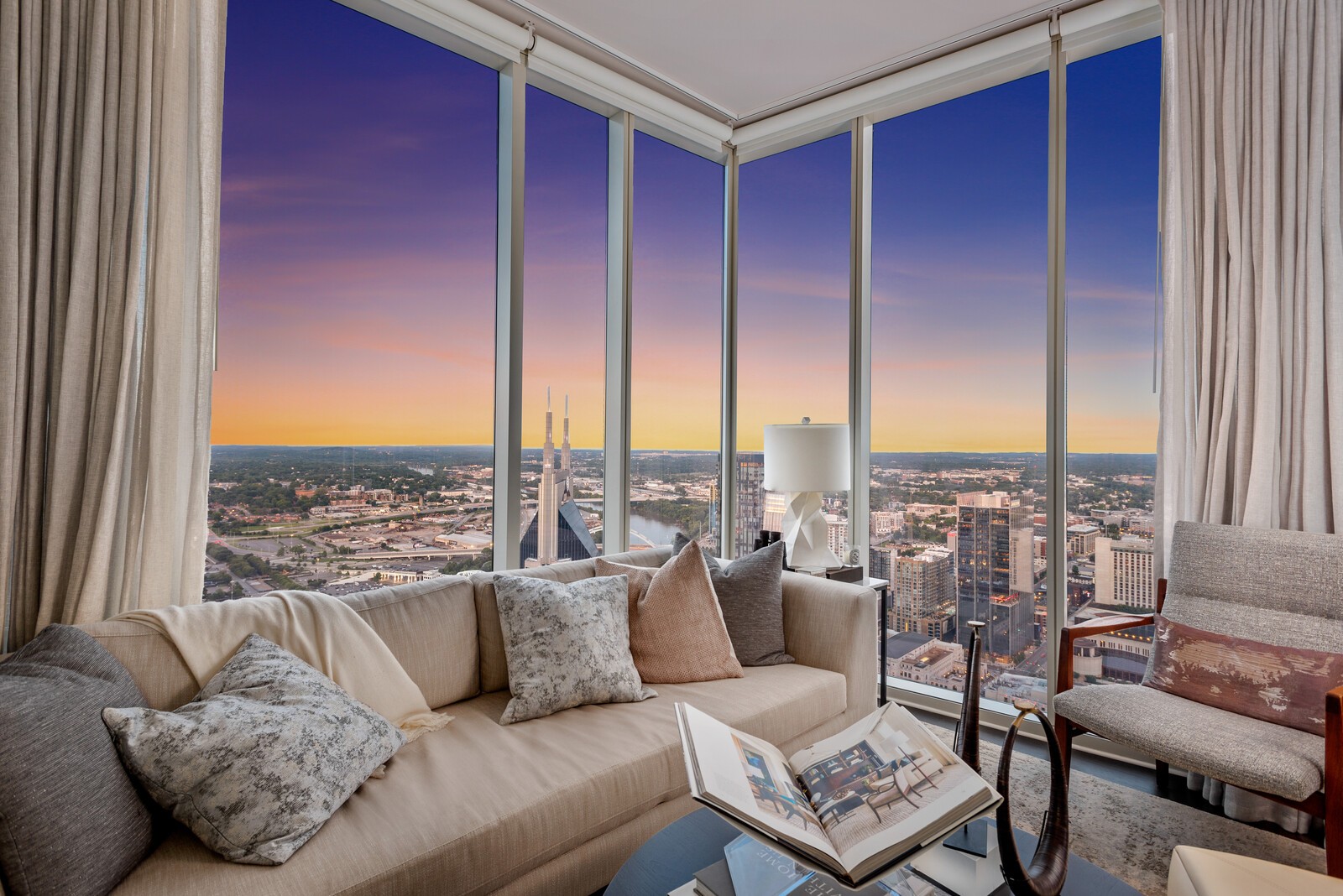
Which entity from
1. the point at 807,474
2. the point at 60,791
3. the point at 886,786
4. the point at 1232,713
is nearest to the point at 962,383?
the point at 807,474

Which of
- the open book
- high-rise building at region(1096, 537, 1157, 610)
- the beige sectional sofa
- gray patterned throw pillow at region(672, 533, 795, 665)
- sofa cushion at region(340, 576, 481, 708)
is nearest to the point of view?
the open book

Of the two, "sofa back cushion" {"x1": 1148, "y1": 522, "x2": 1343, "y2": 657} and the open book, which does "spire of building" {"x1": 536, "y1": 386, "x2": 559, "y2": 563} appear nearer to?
the open book

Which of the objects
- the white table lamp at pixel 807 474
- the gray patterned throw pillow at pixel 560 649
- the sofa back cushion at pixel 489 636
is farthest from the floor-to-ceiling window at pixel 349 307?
the white table lamp at pixel 807 474

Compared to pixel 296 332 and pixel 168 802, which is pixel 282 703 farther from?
pixel 296 332

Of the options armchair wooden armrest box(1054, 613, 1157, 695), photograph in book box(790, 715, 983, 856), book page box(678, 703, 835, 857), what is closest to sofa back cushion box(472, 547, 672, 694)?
book page box(678, 703, 835, 857)

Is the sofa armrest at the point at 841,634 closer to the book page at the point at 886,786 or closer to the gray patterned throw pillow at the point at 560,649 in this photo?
the gray patterned throw pillow at the point at 560,649

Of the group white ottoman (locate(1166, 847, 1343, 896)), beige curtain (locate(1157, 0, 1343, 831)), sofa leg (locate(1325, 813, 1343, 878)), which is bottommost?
sofa leg (locate(1325, 813, 1343, 878))
